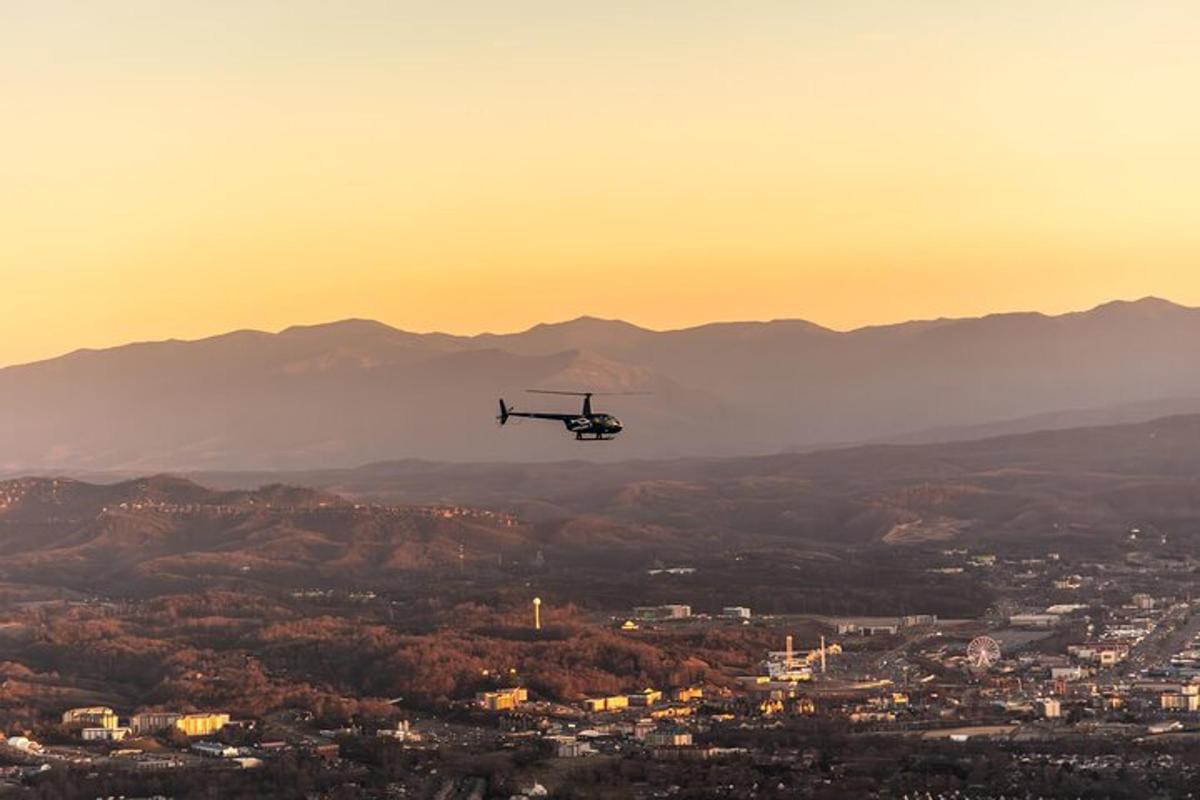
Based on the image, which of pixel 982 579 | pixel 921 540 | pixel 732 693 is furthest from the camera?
pixel 921 540

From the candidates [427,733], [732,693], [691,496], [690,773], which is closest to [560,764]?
[690,773]

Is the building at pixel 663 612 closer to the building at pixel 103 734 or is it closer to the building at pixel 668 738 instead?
the building at pixel 668 738

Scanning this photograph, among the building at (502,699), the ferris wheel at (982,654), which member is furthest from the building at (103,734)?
the ferris wheel at (982,654)

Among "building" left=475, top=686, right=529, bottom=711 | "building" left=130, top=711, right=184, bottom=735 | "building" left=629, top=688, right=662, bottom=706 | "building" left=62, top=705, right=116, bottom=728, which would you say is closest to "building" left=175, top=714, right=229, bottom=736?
"building" left=130, top=711, right=184, bottom=735

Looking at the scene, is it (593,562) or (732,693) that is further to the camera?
(593,562)

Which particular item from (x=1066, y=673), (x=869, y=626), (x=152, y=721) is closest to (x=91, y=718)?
(x=152, y=721)

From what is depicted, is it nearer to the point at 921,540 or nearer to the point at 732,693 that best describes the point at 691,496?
the point at 921,540
